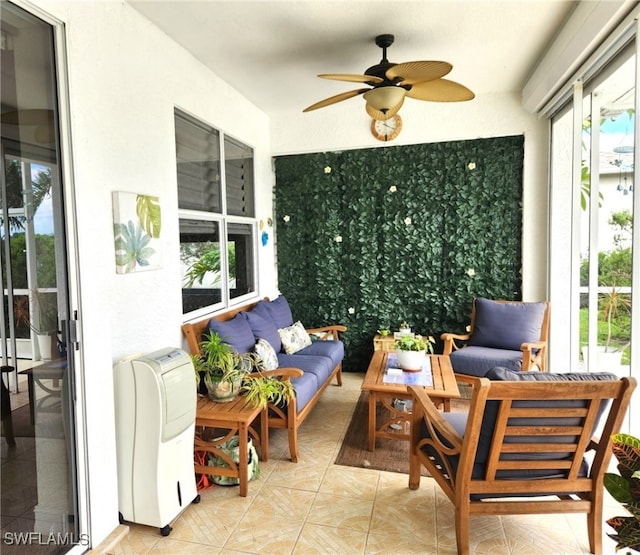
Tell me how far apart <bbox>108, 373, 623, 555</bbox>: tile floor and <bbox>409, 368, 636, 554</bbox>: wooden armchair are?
0.71 feet

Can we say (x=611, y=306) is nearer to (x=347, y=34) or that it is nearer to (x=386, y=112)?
(x=386, y=112)

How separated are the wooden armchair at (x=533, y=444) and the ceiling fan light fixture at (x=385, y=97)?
1860 mm

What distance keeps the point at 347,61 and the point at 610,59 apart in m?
1.83

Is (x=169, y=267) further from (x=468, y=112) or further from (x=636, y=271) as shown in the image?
(x=468, y=112)

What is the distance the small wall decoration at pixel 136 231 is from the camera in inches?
91.4

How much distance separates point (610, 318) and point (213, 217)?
10.4 ft

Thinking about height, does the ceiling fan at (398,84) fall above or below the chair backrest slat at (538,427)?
above

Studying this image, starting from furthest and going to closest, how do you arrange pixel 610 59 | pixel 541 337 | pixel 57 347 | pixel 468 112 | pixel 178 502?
1. pixel 468 112
2. pixel 541 337
3. pixel 610 59
4. pixel 178 502
5. pixel 57 347

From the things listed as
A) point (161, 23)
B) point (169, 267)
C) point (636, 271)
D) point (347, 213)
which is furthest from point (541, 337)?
point (161, 23)

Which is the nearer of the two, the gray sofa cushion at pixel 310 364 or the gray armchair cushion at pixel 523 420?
the gray armchair cushion at pixel 523 420

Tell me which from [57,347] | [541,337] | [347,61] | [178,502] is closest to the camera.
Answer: [57,347]

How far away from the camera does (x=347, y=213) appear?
4727 millimetres

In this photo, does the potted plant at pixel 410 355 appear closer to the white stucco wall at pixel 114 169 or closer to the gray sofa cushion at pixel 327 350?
the gray sofa cushion at pixel 327 350

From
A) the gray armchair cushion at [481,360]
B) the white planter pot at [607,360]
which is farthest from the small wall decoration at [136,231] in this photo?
the white planter pot at [607,360]
